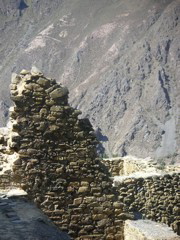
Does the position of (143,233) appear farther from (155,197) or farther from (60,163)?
(155,197)

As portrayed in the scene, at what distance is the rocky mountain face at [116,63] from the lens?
380 feet

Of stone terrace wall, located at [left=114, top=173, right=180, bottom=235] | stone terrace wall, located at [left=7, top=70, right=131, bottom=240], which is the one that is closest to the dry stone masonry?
stone terrace wall, located at [left=7, top=70, right=131, bottom=240]

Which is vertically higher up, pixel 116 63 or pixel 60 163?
pixel 116 63

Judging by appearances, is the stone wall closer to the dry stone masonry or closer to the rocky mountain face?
the dry stone masonry

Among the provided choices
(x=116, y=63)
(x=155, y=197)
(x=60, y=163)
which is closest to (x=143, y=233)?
(x=60, y=163)

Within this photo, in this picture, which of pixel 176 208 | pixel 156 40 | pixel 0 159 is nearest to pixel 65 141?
pixel 0 159

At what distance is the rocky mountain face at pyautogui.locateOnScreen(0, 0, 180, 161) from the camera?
4555 inches

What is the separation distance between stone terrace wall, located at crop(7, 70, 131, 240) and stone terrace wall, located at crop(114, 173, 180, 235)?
2211 mm

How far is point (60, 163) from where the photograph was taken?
7.63 metres

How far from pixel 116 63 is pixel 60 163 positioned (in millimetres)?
134796

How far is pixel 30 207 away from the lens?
6.71m

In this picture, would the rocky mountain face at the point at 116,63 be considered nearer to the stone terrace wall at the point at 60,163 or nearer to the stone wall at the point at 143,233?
the stone wall at the point at 143,233

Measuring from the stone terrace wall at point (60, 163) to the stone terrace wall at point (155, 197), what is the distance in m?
2.21

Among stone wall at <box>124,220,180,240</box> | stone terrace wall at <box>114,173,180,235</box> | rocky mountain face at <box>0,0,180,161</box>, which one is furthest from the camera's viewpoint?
rocky mountain face at <box>0,0,180,161</box>
